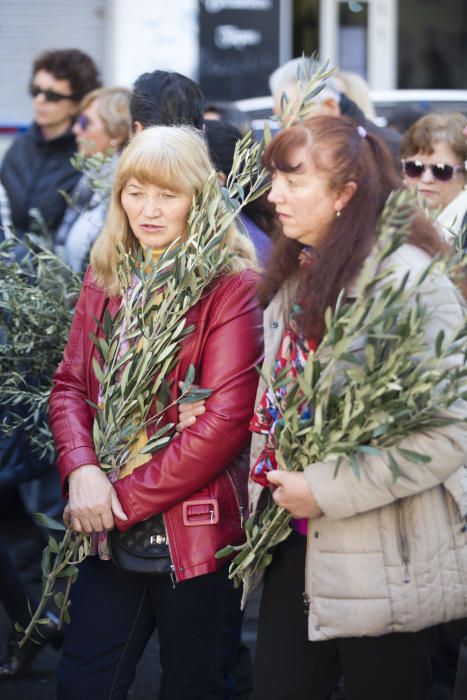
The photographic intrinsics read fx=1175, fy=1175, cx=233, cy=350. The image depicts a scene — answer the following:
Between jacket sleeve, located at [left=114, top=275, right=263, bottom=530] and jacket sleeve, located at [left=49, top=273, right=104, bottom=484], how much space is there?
0.16 m

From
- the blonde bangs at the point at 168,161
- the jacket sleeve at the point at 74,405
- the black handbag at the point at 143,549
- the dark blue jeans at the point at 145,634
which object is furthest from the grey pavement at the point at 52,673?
the blonde bangs at the point at 168,161

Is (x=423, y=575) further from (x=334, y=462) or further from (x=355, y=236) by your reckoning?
(x=355, y=236)

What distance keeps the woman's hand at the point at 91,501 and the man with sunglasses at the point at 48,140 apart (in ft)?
10.8

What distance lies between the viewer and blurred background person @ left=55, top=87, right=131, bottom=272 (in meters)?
4.66

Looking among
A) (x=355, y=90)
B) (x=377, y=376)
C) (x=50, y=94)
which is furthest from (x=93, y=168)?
(x=355, y=90)

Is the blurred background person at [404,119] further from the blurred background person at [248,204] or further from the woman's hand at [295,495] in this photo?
the woman's hand at [295,495]

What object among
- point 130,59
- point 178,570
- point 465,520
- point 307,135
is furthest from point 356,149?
point 130,59

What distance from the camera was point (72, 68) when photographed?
6.53m

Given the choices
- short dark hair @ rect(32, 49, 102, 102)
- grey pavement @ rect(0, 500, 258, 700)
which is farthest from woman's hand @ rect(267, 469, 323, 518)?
short dark hair @ rect(32, 49, 102, 102)

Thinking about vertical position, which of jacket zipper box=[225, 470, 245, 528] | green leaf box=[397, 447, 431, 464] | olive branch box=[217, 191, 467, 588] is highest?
olive branch box=[217, 191, 467, 588]

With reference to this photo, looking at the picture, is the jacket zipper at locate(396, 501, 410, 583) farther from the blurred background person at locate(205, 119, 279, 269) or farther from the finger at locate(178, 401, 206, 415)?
the blurred background person at locate(205, 119, 279, 269)

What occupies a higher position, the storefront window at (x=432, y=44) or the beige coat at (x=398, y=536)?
the storefront window at (x=432, y=44)

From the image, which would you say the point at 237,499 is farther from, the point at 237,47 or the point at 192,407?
the point at 237,47

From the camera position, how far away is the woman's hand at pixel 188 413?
3178 mm
